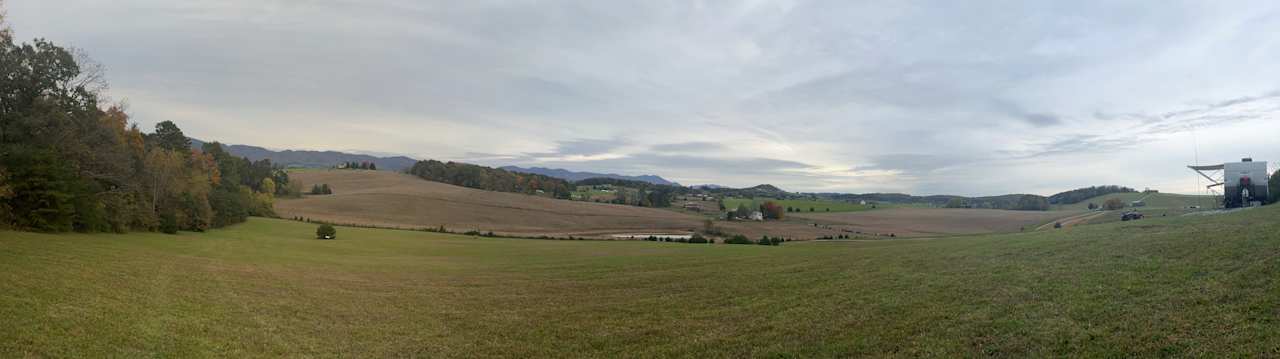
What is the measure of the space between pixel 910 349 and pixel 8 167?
42.7 m

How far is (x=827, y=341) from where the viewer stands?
413 inches

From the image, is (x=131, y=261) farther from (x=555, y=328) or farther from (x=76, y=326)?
(x=555, y=328)

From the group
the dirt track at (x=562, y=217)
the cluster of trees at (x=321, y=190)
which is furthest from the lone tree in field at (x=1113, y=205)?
the cluster of trees at (x=321, y=190)

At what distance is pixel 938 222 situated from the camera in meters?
91.1

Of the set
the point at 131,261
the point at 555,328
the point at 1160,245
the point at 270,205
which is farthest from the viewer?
the point at 270,205

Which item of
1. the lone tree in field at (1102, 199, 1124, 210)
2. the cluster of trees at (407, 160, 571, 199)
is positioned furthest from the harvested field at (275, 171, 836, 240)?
the lone tree in field at (1102, 199, 1124, 210)

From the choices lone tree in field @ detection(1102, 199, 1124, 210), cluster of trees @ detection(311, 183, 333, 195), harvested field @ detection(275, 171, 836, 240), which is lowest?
harvested field @ detection(275, 171, 836, 240)

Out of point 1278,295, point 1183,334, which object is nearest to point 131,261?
point 1183,334

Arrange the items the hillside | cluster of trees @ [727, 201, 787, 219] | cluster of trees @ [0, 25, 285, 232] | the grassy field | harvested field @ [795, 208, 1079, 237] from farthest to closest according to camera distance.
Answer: cluster of trees @ [727, 201, 787, 219], the grassy field, the hillside, harvested field @ [795, 208, 1079, 237], cluster of trees @ [0, 25, 285, 232]

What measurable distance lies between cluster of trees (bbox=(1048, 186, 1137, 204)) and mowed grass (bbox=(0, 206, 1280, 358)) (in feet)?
404

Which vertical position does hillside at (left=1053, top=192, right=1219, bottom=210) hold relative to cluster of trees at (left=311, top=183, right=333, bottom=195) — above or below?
above

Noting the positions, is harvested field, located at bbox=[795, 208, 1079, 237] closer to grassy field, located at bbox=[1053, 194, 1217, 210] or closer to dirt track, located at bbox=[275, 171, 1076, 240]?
dirt track, located at bbox=[275, 171, 1076, 240]

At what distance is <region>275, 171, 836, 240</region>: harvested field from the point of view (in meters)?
84.6

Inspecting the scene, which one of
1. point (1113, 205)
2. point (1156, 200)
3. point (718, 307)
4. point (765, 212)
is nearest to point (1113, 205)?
point (1113, 205)
